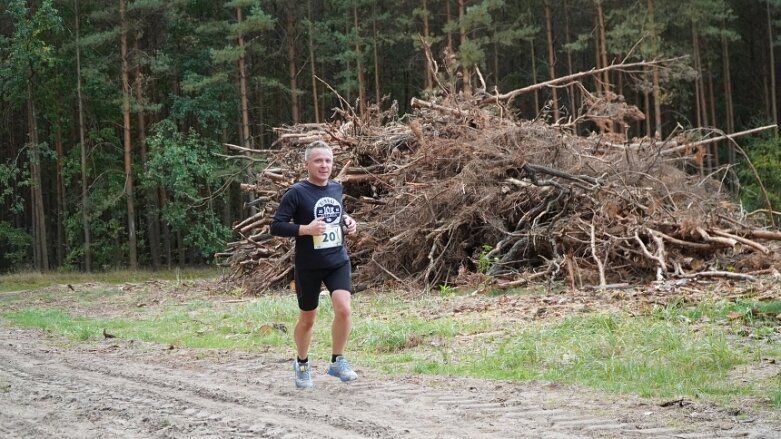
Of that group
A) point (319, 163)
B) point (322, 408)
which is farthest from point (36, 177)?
point (322, 408)

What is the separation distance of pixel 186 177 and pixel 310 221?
26.8 metres

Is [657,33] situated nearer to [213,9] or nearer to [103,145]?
[213,9]

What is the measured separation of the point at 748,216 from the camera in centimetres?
1592

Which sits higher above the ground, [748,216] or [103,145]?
[103,145]

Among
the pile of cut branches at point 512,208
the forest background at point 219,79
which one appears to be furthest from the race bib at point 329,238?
the forest background at point 219,79

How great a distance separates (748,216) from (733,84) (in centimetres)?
3194

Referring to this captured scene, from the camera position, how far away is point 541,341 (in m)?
8.52

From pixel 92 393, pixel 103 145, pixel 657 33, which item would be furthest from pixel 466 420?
pixel 103 145

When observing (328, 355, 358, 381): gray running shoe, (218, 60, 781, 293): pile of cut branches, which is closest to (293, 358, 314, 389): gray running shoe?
(328, 355, 358, 381): gray running shoe

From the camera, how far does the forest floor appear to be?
17.0 ft

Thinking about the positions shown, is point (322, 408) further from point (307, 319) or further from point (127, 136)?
point (127, 136)

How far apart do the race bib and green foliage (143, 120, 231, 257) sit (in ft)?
83.7

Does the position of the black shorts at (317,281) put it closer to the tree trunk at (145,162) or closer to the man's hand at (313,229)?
the man's hand at (313,229)

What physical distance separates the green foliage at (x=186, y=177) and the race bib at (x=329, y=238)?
25.5 m
